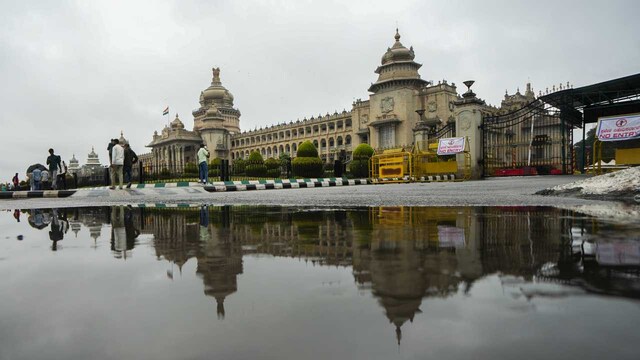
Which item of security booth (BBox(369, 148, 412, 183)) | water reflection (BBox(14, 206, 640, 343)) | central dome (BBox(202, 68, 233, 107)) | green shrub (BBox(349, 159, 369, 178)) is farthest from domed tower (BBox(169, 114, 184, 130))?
water reflection (BBox(14, 206, 640, 343))

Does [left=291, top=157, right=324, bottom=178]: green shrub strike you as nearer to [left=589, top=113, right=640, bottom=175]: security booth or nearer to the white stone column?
the white stone column

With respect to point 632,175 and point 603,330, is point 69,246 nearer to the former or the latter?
point 603,330

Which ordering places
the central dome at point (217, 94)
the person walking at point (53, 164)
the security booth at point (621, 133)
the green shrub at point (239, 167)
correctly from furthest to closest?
the central dome at point (217, 94) < the green shrub at point (239, 167) < the security booth at point (621, 133) < the person walking at point (53, 164)

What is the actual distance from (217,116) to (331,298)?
70.5 m

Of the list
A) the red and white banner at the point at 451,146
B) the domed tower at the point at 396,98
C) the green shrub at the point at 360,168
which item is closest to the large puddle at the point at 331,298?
the red and white banner at the point at 451,146

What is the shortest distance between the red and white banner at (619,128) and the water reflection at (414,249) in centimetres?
1554

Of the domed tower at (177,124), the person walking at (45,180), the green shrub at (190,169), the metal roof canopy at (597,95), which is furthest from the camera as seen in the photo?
the domed tower at (177,124)

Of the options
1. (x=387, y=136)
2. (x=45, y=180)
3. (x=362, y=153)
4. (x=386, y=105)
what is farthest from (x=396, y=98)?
(x=45, y=180)

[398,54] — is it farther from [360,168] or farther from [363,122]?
[360,168]

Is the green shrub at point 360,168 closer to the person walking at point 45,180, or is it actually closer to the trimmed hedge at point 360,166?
the trimmed hedge at point 360,166

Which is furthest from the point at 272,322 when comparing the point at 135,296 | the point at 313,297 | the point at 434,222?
the point at 434,222

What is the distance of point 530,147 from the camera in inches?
1002

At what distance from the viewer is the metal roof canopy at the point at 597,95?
19.3m

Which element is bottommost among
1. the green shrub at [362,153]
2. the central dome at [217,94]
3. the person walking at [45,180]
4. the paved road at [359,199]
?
the paved road at [359,199]
